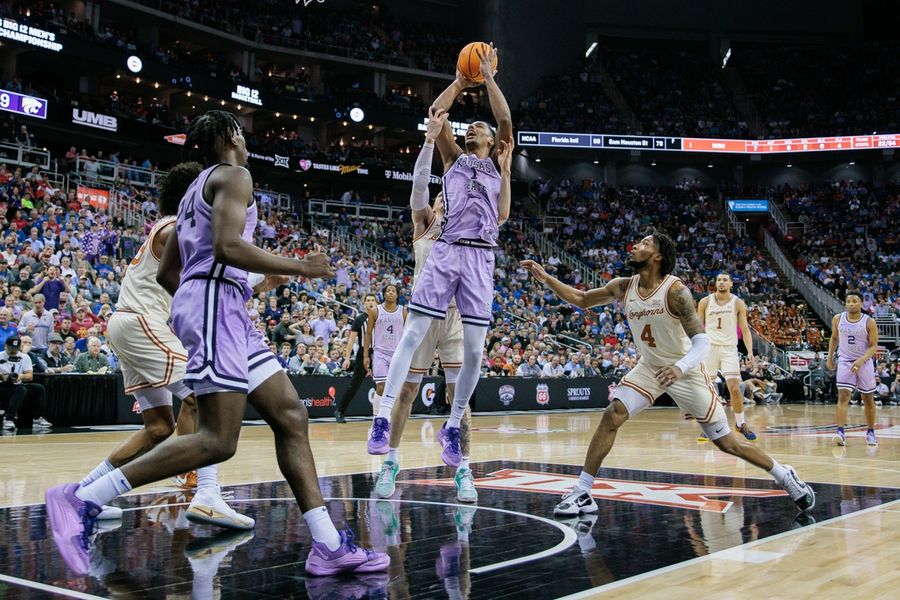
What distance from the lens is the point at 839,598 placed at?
3.44 meters

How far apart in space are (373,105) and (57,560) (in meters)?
32.2

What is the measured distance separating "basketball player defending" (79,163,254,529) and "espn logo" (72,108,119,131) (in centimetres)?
2268

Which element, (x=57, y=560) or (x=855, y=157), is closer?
(x=57, y=560)

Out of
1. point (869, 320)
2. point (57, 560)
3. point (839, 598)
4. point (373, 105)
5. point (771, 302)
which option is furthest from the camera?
point (373, 105)

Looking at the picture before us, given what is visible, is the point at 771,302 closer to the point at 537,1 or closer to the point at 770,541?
the point at 537,1

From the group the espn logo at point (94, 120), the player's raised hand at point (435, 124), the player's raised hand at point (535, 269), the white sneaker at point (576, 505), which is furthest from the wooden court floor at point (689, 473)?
the espn logo at point (94, 120)

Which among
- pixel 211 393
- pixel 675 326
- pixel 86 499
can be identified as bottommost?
pixel 86 499

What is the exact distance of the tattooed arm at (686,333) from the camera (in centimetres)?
553

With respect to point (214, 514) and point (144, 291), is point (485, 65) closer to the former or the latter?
point (144, 291)

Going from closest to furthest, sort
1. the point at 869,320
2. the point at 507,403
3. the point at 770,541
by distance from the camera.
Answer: the point at 770,541, the point at 869,320, the point at 507,403

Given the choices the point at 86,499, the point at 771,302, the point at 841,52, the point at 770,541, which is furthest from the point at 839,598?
the point at 841,52

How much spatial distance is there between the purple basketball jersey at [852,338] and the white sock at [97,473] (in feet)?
32.2

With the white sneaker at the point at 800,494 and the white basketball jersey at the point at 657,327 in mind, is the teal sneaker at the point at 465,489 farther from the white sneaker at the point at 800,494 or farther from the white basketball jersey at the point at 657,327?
the white sneaker at the point at 800,494

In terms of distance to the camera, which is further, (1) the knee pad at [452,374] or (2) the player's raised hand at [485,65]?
(1) the knee pad at [452,374]
